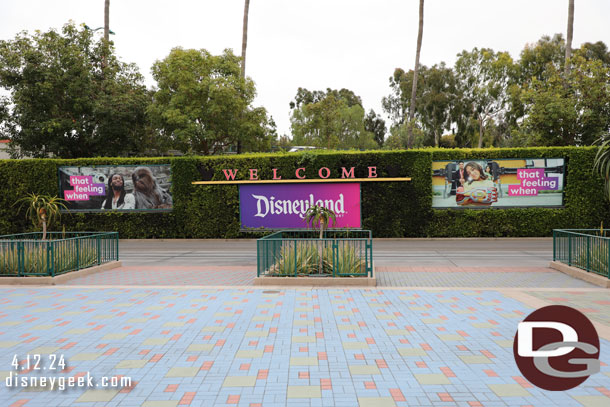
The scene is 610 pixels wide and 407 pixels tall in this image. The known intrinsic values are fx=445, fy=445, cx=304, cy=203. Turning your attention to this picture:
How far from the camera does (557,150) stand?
20516 millimetres

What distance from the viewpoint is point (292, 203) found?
2166 cm

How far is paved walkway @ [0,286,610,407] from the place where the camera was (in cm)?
468

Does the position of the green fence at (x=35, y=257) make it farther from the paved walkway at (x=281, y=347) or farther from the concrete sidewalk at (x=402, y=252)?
the concrete sidewalk at (x=402, y=252)

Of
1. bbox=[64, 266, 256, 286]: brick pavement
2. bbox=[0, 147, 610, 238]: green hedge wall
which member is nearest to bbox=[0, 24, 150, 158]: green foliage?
bbox=[0, 147, 610, 238]: green hedge wall

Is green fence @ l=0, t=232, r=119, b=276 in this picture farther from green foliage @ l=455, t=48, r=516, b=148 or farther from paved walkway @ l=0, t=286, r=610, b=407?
green foliage @ l=455, t=48, r=516, b=148

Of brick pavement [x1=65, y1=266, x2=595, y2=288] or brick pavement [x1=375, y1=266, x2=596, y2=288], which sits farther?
brick pavement [x1=65, y1=266, x2=595, y2=288]

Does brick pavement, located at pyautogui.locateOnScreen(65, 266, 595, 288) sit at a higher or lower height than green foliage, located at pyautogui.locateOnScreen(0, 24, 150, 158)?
lower

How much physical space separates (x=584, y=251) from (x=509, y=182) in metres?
9.75

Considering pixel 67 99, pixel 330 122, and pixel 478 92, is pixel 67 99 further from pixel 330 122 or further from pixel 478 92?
pixel 478 92

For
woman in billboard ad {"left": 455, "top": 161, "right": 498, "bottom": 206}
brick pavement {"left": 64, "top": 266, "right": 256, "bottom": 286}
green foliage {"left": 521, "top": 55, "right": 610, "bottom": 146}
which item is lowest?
brick pavement {"left": 64, "top": 266, "right": 256, "bottom": 286}

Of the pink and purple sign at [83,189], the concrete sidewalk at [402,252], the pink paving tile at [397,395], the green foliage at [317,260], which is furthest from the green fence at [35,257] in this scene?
the pink and purple sign at [83,189]

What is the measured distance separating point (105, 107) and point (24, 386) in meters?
24.7

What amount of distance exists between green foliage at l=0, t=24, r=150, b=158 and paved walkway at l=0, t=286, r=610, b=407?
19.9m

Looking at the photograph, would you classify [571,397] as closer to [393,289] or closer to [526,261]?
[393,289]
